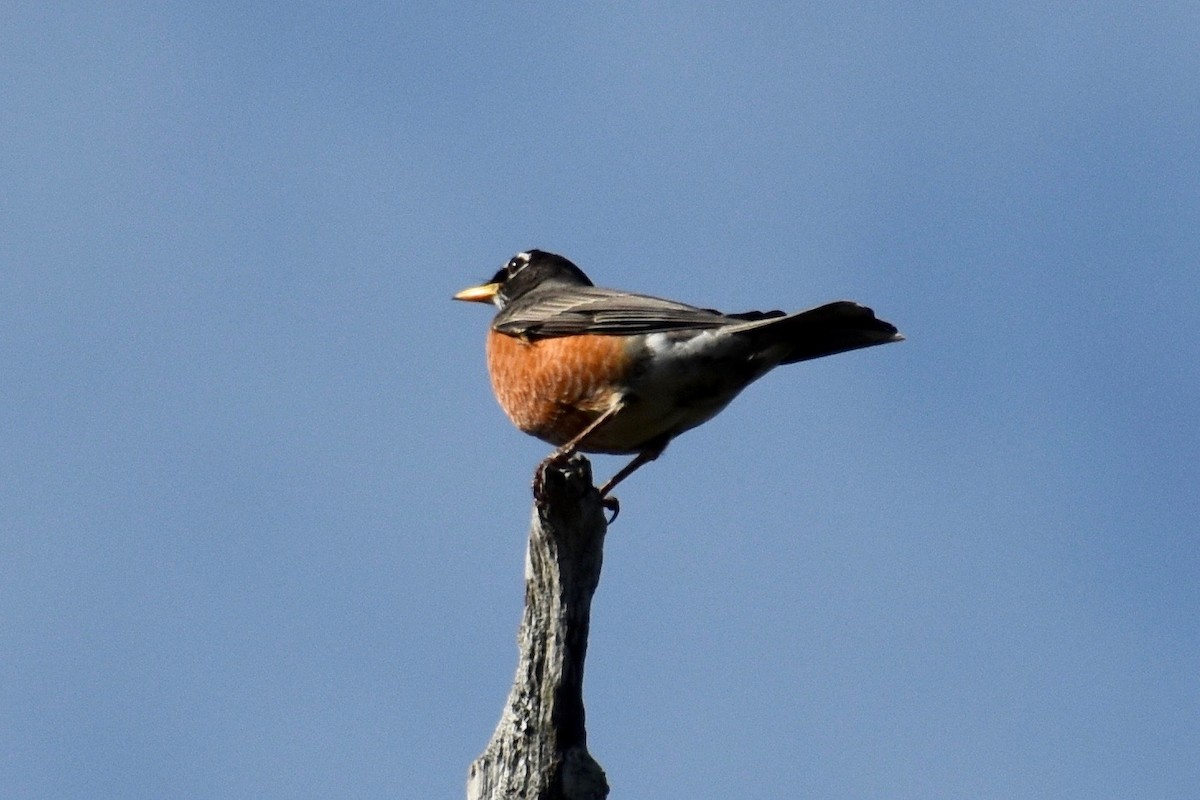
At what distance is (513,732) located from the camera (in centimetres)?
437

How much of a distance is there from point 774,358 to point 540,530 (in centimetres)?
238

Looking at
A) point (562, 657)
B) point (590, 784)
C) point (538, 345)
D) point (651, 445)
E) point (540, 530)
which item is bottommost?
point (590, 784)

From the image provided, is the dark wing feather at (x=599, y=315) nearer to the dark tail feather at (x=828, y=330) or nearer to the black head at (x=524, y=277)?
Answer: the dark tail feather at (x=828, y=330)

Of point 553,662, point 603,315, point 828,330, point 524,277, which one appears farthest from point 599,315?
point 553,662

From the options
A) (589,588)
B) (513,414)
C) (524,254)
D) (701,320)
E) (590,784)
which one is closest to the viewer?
(590,784)

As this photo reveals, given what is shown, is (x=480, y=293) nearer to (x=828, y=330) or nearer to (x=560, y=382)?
(x=560, y=382)

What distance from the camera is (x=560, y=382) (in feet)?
23.3

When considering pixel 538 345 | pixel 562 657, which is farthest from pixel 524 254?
pixel 562 657

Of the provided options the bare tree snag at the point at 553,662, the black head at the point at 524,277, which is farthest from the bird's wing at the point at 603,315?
the bare tree snag at the point at 553,662

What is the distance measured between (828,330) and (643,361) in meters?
0.84

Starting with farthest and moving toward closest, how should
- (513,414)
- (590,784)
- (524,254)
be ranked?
(524,254)
(513,414)
(590,784)

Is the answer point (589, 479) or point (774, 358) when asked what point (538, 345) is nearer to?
point (774, 358)

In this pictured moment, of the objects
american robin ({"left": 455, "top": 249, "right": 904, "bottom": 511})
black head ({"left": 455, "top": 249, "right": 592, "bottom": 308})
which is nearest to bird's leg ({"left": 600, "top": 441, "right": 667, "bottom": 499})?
american robin ({"left": 455, "top": 249, "right": 904, "bottom": 511})

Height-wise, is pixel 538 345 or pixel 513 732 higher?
pixel 538 345
